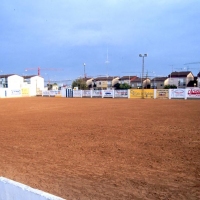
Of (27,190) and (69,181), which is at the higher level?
(27,190)

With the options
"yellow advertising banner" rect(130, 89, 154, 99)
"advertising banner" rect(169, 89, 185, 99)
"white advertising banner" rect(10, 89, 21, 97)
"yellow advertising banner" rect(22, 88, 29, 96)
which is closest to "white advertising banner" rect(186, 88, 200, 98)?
"advertising banner" rect(169, 89, 185, 99)

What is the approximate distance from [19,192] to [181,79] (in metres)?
80.0

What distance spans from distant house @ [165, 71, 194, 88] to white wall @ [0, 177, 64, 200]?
77.7 meters

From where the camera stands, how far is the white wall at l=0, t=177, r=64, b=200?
2.35 m

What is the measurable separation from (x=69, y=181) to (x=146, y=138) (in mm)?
4581

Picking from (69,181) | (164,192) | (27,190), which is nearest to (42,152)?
(69,181)

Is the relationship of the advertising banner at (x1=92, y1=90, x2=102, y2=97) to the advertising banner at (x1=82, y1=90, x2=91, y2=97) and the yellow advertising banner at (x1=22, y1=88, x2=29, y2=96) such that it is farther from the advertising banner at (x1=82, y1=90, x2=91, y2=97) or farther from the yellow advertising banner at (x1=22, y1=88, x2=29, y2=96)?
the yellow advertising banner at (x1=22, y1=88, x2=29, y2=96)

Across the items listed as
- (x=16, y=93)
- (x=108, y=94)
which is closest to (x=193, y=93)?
(x=108, y=94)

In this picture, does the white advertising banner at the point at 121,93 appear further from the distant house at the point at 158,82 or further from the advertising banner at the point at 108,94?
the distant house at the point at 158,82

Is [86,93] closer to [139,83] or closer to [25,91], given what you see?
[25,91]

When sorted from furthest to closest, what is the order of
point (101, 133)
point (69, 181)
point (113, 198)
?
1. point (101, 133)
2. point (69, 181)
3. point (113, 198)

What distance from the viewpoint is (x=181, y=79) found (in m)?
77.0

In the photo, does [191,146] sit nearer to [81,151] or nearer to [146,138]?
[146,138]

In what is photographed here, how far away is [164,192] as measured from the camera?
13.3 feet
